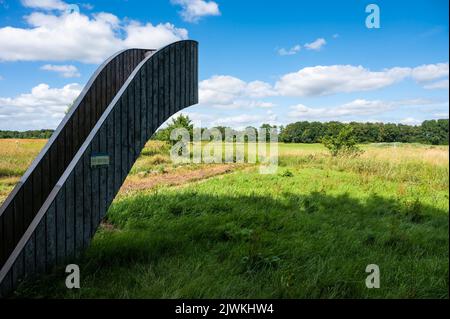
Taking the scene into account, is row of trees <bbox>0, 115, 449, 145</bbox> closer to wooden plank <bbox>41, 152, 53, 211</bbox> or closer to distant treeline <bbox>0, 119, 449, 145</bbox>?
distant treeline <bbox>0, 119, 449, 145</bbox>

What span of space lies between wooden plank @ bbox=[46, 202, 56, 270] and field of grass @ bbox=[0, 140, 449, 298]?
0.42ft

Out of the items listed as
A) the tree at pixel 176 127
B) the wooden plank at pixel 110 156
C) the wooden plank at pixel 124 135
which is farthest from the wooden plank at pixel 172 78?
the tree at pixel 176 127

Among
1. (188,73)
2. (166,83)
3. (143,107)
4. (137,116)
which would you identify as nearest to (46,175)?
(137,116)

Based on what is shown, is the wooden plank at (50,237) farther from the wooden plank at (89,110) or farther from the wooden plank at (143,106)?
the wooden plank at (89,110)

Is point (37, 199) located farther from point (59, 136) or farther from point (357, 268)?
point (357, 268)

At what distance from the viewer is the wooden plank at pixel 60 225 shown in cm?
364

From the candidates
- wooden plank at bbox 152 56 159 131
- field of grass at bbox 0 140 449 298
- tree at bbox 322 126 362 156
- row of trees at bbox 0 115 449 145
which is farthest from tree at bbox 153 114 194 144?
wooden plank at bbox 152 56 159 131

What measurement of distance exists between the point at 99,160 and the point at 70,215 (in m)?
0.69

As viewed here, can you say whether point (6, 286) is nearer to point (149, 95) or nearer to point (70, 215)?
point (70, 215)

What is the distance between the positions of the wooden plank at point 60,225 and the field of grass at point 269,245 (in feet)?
0.59

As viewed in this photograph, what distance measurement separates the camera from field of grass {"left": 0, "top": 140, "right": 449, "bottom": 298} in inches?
140

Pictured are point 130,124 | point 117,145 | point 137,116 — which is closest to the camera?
point 117,145

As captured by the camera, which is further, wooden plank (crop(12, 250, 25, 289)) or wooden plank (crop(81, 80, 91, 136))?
wooden plank (crop(81, 80, 91, 136))

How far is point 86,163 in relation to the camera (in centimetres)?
389
